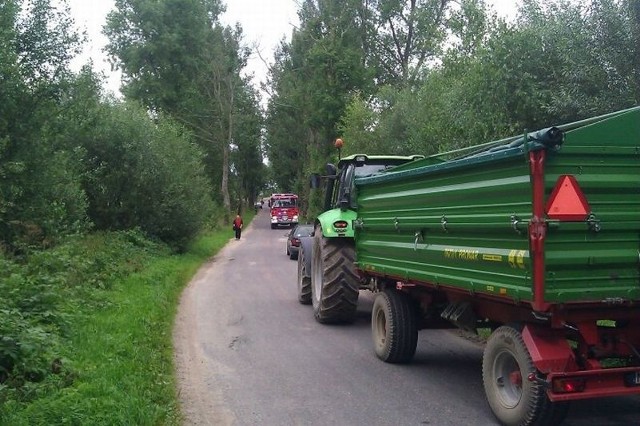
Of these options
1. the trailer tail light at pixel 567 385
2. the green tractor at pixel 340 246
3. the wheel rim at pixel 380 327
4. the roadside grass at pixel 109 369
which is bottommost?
the roadside grass at pixel 109 369

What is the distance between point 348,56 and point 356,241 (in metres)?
34.7

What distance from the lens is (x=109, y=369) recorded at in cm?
718

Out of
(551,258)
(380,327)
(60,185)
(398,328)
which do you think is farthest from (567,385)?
(60,185)

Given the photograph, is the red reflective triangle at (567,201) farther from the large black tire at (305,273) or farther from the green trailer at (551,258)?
the large black tire at (305,273)

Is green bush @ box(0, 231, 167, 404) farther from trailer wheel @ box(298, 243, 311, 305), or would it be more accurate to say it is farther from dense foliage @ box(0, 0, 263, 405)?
trailer wheel @ box(298, 243, 311, 305)

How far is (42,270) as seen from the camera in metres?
12.0

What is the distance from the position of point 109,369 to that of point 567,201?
4.96m

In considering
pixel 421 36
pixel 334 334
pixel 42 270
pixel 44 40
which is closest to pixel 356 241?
pixel 334 334

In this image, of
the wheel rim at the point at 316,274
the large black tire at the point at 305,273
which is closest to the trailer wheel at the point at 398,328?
the wheel rim at the point at 316,274

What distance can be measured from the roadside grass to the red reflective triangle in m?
3.73

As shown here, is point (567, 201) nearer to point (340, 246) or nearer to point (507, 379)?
point (507, 379)

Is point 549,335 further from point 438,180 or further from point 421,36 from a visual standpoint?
point 421,36

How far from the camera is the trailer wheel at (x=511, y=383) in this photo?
5.21 metres

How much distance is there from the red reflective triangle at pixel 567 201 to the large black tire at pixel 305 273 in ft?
26.8
